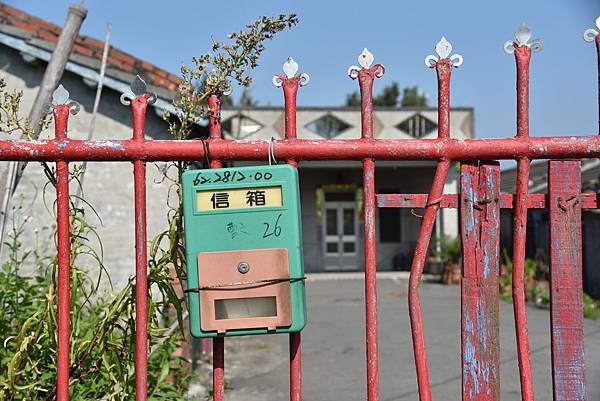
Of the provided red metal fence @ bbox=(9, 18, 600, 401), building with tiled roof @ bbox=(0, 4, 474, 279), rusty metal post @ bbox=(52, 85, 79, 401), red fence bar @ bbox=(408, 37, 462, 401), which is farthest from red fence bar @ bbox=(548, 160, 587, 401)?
building with tiled roof @ bbox=(0, 4, 474, 279)

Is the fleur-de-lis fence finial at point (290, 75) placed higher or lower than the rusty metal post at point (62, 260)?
higher

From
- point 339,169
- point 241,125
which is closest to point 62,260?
point 241,125

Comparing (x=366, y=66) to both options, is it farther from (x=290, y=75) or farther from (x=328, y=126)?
(x=328, y=126)

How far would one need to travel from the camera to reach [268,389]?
5938 millimetres

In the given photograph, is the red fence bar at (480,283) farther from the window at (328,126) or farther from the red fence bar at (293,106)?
the window at (328,126)

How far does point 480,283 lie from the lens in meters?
1.85

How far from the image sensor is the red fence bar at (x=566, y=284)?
184cm

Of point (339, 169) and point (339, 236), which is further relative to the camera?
point (339, 236)

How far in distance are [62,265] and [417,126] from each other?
17.6 meters

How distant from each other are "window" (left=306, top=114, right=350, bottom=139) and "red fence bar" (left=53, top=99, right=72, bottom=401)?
1643 centimetres

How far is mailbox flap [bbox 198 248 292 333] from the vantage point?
174 cm

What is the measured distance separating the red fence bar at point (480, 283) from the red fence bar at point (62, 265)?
121 centimetres

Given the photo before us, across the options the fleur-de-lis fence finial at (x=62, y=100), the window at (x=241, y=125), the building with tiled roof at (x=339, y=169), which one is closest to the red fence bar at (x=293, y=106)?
the fleur-de-lis fence finial at (x=62, y=100)

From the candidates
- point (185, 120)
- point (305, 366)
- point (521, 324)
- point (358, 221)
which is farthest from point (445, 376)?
point (358, 221)
